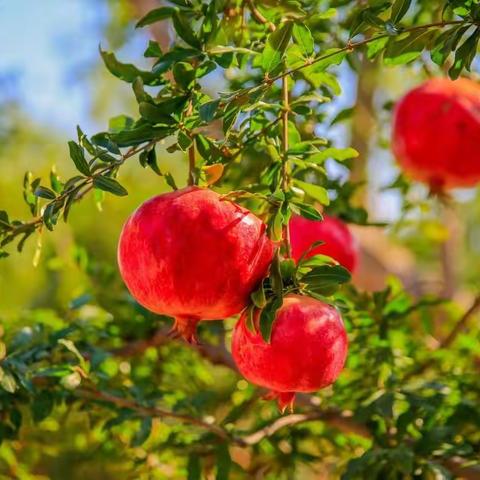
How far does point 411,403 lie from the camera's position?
114cm

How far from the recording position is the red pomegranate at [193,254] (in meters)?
0.76

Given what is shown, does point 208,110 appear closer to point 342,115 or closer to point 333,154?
point 333,154

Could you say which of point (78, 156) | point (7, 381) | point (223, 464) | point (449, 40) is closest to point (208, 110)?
point (78, 156)

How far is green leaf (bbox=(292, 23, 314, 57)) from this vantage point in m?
0.83

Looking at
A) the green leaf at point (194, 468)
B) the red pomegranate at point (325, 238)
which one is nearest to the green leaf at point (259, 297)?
the red pomegranate at point (325, 238)

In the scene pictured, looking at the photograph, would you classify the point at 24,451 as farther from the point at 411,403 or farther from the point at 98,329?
the point at 411,403

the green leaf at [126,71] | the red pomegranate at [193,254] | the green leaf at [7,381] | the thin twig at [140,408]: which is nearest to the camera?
the red pomegranate at [193,254]

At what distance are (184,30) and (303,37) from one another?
0.38ft

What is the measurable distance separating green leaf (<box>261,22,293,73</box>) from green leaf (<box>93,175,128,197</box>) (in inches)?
7.1

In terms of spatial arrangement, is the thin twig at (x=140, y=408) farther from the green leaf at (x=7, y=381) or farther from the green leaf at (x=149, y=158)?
the green leaf at (x=149, y=158)

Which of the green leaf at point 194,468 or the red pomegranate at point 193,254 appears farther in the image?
the green leaf at point 194,468

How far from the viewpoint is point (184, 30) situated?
32.9 inches

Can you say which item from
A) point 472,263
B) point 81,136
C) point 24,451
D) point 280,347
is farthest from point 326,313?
point 472,263

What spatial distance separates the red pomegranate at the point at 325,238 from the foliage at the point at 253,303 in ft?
0.17
